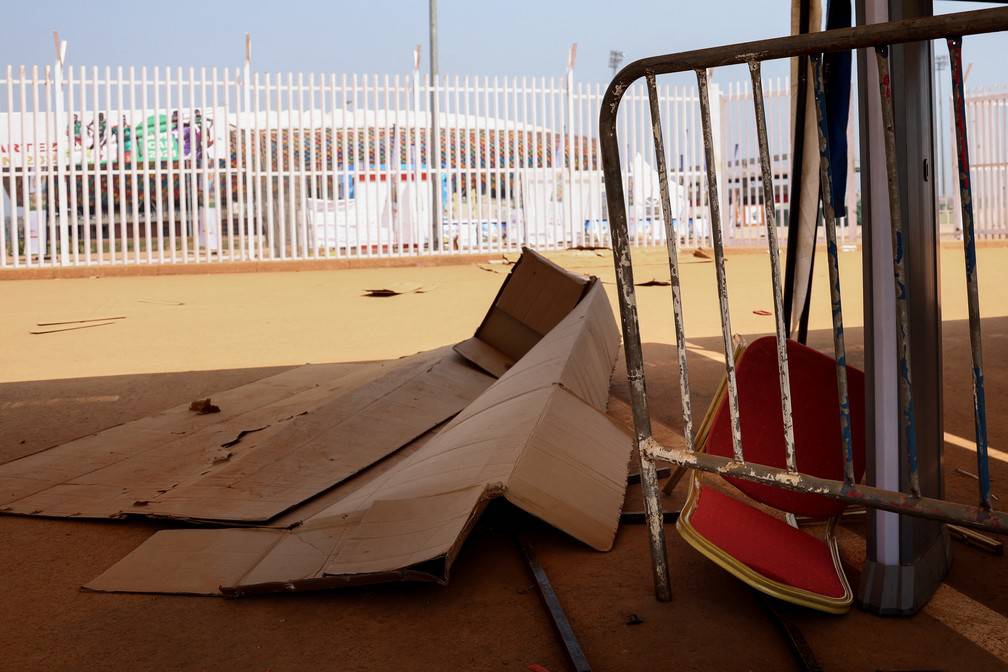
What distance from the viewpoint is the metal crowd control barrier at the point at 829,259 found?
1528 millimetres

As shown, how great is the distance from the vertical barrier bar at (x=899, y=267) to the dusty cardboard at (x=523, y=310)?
8.27ft

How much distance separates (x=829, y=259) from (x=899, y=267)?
4.5 inches

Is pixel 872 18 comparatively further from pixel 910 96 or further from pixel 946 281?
pixel 946 281

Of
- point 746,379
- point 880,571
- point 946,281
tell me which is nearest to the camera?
point 880,571

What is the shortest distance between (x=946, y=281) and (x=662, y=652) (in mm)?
9532

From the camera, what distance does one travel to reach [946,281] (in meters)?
10.2

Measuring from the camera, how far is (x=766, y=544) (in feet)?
6.97

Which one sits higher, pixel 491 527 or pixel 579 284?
pixel 579 284

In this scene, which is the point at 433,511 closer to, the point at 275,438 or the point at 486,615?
the point at 486,615

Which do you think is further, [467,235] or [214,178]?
[467,235]

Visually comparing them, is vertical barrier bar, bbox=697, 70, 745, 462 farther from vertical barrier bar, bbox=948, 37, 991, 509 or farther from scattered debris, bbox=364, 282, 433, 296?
scattered debris, bbox=364, 282, 433, 296

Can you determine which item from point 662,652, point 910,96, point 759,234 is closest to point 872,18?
point 910,96

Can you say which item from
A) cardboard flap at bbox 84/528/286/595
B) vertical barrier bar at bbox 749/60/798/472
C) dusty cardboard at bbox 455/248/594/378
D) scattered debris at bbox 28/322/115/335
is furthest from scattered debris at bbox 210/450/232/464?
scattered debris at bbox 28/322/115/335

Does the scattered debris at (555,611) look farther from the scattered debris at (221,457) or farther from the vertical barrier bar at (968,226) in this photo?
the scattered debris at (221,457)
